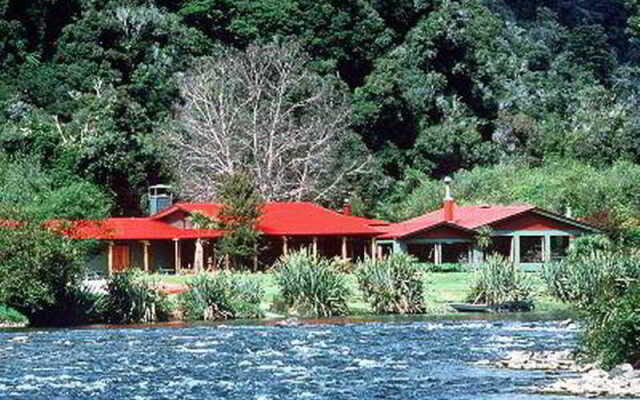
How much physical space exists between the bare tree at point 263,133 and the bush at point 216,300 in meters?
35.2

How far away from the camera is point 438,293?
62969mm

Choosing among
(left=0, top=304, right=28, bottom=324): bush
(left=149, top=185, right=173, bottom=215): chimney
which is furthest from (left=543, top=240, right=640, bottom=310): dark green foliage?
(left=149, top=185, right=173, bottom=215): chimney

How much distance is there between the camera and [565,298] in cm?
6053

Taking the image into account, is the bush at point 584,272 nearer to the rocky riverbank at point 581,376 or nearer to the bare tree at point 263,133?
the rocky riverbank at point 581,376

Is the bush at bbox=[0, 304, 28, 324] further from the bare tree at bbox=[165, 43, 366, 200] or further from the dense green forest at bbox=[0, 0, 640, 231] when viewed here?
the bare tree at bbox=[165, 43, 366, 200]

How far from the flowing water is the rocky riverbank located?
713 mm

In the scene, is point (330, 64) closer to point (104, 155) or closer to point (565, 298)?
point (104, 155)

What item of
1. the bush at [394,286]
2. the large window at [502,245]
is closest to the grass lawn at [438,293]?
the bush at [394,286]

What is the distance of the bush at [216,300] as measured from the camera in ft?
185

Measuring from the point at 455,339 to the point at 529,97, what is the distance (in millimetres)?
75876

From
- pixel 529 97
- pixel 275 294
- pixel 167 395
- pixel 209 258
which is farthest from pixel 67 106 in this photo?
pixel 167 395

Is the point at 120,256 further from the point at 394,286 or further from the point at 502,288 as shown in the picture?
the point at 502,288

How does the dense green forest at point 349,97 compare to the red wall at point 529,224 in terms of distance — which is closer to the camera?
the red wall at point 529,224

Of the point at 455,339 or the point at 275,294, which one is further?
the point at 275,294
